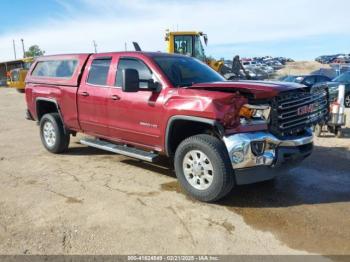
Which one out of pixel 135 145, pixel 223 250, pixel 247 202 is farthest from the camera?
pixel 135 145

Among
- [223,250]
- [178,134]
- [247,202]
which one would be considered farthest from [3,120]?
[223,250]

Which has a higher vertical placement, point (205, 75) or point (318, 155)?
point (205, 75)

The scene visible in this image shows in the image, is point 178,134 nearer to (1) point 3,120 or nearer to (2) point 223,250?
(2) point 223,250

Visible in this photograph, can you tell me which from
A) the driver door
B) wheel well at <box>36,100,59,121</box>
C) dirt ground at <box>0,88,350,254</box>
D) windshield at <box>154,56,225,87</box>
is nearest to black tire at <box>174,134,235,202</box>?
dirt ground at <box>0,88,350,254</box>

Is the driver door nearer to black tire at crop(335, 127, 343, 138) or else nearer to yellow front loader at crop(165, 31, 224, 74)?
black tire at crop(335, 127, 343, 138)

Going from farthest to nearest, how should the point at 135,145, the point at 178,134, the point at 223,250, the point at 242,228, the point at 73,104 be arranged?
the point at 73,104
the point at 135,145
the point at 178,134
the point at 242,228
the point at 223,250

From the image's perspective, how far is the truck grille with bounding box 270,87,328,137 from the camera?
5.07 m

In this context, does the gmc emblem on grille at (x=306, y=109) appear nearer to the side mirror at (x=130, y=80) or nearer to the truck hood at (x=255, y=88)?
the truck hood at (x=255, y=88)

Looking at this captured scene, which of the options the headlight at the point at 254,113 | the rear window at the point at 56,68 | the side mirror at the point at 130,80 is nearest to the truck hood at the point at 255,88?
the headlight at the point at 254,113

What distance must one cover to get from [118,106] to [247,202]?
246cm

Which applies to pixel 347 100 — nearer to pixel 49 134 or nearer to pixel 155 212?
pixel 49 134

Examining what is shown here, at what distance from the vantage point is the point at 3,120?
13094mm

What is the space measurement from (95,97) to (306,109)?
3.32 metres

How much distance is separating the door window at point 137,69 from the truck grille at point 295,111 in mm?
1892
